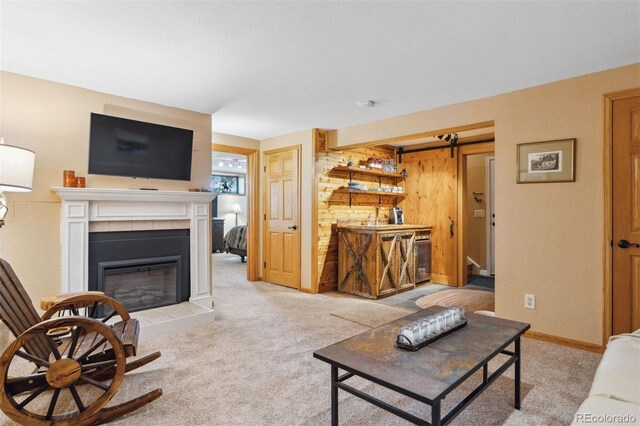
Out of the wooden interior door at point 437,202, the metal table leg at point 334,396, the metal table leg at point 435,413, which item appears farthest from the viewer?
the wooden interior door at point 437,202

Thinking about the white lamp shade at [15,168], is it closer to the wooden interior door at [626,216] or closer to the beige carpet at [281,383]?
the beige carpet at [281,383]

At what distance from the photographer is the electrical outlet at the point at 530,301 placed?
3136 millimetres

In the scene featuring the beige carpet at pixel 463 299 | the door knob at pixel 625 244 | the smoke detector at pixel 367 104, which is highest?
the smoke detector at pixel 367 104

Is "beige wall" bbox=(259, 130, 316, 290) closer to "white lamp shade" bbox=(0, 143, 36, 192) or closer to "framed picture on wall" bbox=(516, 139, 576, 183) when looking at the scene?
"framed picture on wall" bbox=(516, 139, 576, 183)

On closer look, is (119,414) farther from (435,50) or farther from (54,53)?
(435,50)

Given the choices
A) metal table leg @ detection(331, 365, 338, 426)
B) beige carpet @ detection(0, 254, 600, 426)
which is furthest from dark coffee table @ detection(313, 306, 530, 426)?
beige carpet @ detection(0, 254, 600, 426)

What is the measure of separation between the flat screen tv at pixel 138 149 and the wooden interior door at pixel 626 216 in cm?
390

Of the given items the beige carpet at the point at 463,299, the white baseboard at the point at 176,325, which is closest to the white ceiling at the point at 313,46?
the white baseboard at the point at 176,325

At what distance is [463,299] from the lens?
4.51m

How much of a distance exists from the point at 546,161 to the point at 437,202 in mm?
2662

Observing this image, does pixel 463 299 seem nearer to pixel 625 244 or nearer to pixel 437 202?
pixel 437 202

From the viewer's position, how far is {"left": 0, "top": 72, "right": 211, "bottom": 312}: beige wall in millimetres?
2861

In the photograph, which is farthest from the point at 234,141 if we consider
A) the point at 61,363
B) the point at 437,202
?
the point at 61,363

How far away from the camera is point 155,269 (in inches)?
143
